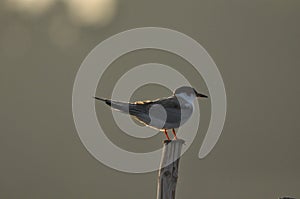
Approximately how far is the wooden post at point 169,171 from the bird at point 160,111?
3.30 feet

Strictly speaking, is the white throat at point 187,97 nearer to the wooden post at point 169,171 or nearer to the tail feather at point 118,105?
the tail feather at point 118,105

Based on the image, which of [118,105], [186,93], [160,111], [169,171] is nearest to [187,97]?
[186,93]

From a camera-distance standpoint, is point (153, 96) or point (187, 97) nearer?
point (187, 97)

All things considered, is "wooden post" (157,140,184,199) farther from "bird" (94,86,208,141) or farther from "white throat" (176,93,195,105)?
"white throat" (176,93,195,105)

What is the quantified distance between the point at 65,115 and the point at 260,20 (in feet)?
32.0

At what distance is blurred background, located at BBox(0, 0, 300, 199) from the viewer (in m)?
18.8

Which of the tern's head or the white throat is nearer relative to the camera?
the white throat

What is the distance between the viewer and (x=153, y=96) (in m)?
20.7

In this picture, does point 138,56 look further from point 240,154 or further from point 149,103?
point 149,103

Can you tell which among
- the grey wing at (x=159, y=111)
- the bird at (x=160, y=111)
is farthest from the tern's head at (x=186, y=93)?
the grey wing at (x=159, y=111)

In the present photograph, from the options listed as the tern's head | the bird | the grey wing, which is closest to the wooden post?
the bird

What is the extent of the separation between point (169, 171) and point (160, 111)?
1664 millimetres

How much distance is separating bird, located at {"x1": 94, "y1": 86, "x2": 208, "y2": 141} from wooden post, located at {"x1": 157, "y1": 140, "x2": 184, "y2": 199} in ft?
3.30

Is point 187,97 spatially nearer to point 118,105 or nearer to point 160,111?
point 160,111
